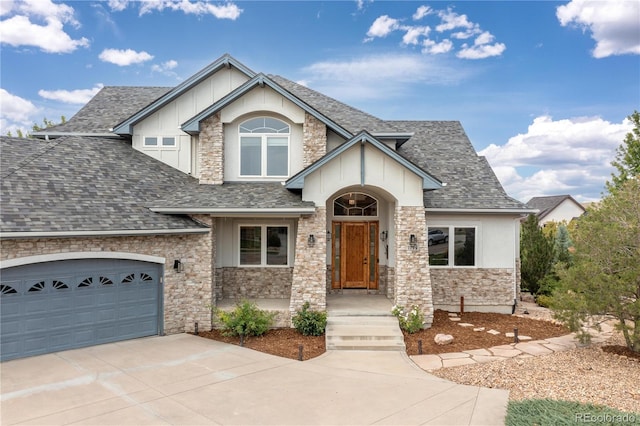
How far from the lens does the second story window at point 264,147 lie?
13055mm

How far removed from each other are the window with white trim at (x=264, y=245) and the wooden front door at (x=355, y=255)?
1815 mm

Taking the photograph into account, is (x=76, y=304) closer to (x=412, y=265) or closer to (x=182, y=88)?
(x=182, y=88)

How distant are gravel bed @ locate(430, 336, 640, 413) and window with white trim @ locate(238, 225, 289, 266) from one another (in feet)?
22.4

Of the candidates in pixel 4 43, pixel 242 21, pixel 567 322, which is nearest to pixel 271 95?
pixel 242 21

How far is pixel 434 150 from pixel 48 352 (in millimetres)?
14463

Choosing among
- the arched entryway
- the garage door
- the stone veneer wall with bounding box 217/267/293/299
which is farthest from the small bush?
the garage door

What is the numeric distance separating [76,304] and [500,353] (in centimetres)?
1047

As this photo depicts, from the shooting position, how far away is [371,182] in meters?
11.3

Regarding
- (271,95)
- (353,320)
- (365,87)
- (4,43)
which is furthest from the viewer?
(365,87)

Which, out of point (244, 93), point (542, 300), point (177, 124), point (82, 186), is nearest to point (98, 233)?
point (82, 186)

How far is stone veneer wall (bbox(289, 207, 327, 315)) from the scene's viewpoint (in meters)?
11.0

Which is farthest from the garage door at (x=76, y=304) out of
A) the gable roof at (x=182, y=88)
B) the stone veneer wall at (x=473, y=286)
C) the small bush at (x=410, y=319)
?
the stone veneer wall at (x=473, y=286)

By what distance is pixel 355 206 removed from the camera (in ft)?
44.2

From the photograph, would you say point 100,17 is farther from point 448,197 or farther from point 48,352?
point 448,197
